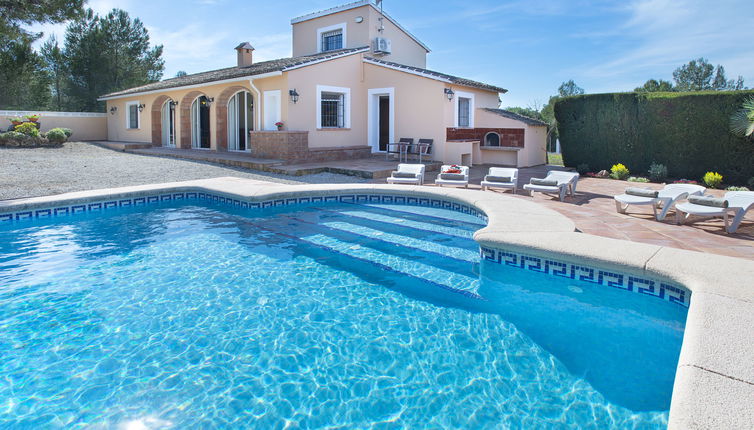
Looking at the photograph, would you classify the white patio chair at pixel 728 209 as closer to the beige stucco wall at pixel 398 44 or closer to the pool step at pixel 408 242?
the pool step at pixel 408 242

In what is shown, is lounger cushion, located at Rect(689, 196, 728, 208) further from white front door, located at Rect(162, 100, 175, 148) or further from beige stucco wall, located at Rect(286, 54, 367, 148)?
white front door, located at Rect(162, 100, 175, 148)

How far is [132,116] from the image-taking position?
26.9 meters

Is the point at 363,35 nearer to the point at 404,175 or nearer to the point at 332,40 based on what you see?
the point at 332,40

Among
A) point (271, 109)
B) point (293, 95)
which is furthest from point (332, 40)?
point (293, 95)

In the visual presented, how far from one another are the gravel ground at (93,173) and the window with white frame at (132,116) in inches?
275

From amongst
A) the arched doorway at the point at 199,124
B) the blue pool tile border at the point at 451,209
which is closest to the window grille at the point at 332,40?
the arched doorway at the point at 199,124

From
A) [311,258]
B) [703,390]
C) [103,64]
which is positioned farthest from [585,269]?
[103,64]

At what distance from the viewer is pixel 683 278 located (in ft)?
15.6

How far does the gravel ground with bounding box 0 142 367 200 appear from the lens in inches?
468

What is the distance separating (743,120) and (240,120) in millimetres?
18692

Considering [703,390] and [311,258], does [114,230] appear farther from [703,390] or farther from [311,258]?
[703,390]

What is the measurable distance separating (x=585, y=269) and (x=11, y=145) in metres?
25.1

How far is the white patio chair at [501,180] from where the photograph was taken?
37.5ft

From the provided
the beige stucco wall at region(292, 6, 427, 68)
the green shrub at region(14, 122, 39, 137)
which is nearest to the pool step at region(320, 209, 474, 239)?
the beige stucco wall at region(292, 6, 427, 68)
